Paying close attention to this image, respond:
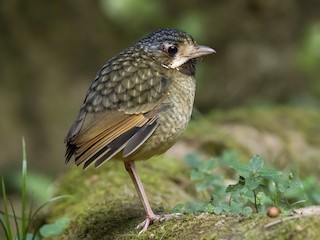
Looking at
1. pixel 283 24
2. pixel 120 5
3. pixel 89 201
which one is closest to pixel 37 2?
pixel 120 5

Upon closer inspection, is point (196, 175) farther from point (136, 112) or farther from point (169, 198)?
point (136, 112)

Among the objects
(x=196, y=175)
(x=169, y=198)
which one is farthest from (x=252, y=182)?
(x=169, y=198)

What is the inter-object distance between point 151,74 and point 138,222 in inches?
32.1

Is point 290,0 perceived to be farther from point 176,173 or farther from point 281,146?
point 176,173

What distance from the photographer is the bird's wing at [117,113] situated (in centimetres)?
391

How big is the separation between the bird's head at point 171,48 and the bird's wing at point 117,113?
0.13 m

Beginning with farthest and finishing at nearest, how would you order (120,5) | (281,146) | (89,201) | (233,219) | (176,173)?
(120,5) < (281,146) < (176,173) < (89,201) < (233,219)

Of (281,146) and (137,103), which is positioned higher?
(137,103)

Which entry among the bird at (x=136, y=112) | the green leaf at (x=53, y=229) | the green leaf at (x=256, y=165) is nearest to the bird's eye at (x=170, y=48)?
the bird at (x=136, y=112)

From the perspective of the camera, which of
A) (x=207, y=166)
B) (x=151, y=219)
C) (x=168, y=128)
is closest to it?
(x=151, y=219)

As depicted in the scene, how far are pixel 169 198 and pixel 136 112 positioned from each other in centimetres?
96

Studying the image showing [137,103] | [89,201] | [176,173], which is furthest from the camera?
[176,173]

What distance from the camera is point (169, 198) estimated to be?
483cm

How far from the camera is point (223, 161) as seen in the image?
492 centimetres
